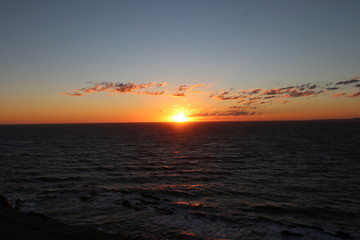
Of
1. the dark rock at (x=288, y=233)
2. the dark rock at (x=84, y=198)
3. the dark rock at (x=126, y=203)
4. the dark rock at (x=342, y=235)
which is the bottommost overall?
the dark rock at (x=342, y=235)

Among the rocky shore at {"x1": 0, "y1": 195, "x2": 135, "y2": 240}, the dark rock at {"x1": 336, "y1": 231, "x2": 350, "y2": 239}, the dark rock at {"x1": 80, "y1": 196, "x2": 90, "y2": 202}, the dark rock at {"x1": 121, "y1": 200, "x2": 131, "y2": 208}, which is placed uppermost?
the rocky shore at {"x1": 0, "y1": 195, "x2": 135, "y2": 240}

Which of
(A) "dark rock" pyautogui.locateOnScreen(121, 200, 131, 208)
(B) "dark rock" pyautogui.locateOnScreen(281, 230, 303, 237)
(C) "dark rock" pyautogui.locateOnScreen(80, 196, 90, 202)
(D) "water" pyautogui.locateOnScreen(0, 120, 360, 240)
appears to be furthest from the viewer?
(C) "dark rock" pyautogui.locateOnScreen(80, 196, 90, 202)

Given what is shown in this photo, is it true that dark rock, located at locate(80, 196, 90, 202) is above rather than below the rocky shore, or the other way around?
below

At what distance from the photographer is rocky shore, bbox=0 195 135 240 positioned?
12.8m

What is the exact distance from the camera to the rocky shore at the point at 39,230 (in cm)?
1284

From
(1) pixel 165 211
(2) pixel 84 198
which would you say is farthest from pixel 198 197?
(2) pixel 84 198

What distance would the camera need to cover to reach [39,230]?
13602 millimetres

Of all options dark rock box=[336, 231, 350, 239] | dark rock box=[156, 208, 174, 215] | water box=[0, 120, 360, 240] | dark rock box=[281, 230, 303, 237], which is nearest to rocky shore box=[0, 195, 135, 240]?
water box=[0, 120, 360, 240]

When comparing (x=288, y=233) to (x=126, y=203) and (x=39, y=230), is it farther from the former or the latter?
(x=39, y=230)

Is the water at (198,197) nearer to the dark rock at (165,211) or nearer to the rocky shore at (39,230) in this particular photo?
the dark rock at (165,211)

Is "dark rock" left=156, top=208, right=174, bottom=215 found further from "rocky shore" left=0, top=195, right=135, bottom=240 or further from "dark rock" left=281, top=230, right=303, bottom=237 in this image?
"dark rock" left=281, top=230, right=303, bottom=237

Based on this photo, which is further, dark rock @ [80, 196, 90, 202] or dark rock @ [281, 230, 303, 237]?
dark rock @ [80, 196, 90, 202]

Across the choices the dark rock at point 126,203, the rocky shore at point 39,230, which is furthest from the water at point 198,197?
the rocky shore at point 39,230

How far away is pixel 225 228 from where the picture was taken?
17.3 meters
